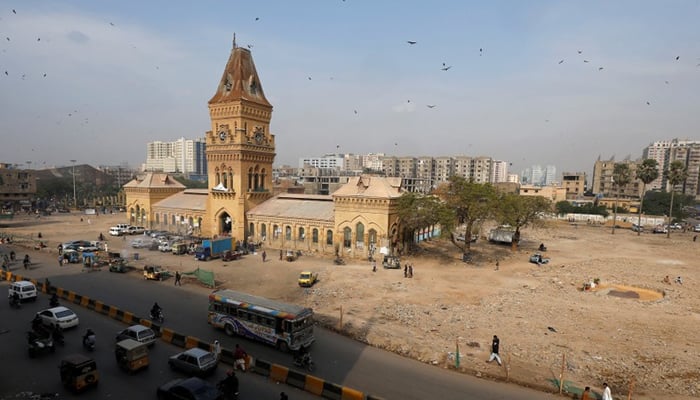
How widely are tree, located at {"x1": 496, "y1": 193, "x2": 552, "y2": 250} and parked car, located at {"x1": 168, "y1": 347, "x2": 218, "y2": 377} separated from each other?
36.9 meters

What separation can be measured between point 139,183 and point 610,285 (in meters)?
72.4

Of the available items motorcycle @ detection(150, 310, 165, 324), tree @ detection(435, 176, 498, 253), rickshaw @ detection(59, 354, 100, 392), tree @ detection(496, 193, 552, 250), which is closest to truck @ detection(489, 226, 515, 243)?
tree @ detection(496, 193, 552, 250)

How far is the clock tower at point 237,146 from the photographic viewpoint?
5272 cm

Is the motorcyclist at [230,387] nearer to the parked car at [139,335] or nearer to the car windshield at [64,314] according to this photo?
the parked car at [139,335]

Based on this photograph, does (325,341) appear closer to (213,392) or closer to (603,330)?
(213,392)

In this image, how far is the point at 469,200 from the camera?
43406 mm

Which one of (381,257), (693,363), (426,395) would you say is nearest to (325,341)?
(426,395)

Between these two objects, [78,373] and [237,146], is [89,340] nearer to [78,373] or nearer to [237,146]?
[78,373]

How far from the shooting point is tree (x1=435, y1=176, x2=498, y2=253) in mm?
43281

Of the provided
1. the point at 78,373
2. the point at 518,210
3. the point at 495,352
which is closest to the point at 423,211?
the point at 518,210

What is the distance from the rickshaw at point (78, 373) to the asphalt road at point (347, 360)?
2557 mm

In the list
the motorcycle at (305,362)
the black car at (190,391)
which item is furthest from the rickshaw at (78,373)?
the motorcycle at (305,362)

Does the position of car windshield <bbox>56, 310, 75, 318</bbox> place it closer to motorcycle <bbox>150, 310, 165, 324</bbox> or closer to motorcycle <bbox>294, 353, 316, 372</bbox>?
motorcycle <bbox>150, 310, 165, 324</bbox>

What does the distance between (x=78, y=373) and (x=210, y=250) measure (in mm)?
28249
